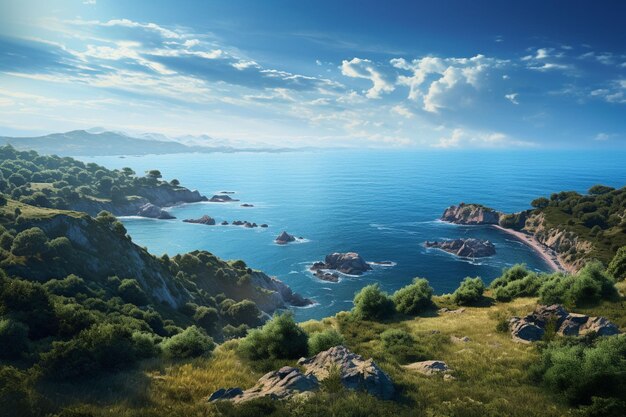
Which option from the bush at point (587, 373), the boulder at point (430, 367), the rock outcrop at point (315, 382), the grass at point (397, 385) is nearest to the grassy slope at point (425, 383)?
the grass at point (397, 385)

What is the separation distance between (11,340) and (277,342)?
45.3 ft

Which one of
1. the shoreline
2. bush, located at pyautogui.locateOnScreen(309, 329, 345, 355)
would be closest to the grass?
A: bush, located at pyautogui.locateOnScreen(309, 329, 345, 355)

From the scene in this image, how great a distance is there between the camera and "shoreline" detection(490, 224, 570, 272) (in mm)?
122387

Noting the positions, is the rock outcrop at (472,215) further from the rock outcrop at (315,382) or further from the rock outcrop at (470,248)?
the rock outcrop at (315,382)

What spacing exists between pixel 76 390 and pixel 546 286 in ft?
120

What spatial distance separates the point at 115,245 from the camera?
75.6 metres

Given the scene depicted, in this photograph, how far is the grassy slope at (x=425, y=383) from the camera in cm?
1365

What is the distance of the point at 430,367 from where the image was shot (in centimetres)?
1958

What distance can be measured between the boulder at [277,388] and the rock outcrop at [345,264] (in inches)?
4193

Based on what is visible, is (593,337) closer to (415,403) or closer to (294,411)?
(415,403)

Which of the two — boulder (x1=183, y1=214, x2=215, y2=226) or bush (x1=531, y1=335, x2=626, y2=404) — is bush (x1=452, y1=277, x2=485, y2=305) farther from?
boulder (x1=183, y1=214, x2=215, y2=226)

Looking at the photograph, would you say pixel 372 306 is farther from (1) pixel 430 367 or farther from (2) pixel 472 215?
(2) pixel 472 215

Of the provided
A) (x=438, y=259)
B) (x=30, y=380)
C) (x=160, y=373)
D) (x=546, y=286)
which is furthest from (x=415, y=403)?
(x=438, y=259)

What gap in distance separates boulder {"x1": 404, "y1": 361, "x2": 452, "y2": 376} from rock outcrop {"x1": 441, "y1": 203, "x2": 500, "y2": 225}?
17694 centimetres
